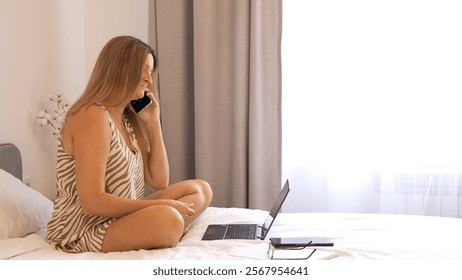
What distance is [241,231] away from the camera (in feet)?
8.05

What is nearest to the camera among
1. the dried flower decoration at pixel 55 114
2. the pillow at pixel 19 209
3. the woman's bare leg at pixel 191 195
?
the pillow at pixel 19 209

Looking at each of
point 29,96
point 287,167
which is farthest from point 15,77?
point 287,167

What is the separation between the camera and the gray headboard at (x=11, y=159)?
9.85 ft

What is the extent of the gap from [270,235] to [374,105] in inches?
64.0

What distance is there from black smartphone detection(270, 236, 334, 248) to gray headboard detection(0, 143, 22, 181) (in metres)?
1.45

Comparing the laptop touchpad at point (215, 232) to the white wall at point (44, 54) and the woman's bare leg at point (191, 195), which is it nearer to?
the woman's bare leg at point (191, 195)

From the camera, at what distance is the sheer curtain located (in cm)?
368

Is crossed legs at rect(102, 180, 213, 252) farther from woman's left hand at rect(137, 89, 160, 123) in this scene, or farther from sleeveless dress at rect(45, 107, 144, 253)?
woman's left hand at rect(137, 89, 160, 123)

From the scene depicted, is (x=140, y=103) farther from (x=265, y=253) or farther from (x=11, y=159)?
(x=265, y=253)

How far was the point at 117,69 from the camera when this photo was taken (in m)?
2.45

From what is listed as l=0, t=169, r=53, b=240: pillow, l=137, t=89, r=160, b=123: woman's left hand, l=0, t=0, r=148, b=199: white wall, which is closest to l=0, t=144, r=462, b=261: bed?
l=0, t=169, r=53, b=240: pillow

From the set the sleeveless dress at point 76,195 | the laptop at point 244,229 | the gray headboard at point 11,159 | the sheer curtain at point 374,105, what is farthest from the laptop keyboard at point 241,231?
the sheer curtain at point 374,105

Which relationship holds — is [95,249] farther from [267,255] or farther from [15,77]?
[15,77]

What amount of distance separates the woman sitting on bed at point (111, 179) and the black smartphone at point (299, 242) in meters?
0.35
